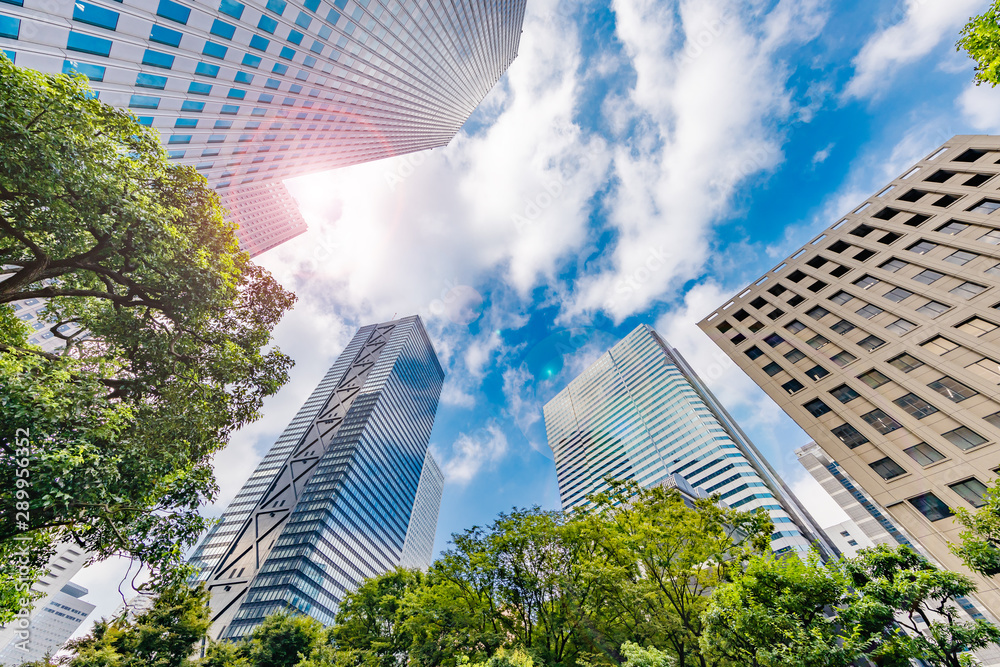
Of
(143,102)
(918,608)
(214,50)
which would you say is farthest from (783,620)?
(214,50)

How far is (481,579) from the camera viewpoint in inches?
686

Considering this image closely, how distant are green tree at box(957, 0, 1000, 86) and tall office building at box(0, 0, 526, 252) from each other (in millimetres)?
33049

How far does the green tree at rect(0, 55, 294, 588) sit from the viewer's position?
25.6ft

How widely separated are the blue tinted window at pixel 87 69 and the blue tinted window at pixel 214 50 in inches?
279

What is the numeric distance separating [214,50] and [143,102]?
19.8 ft

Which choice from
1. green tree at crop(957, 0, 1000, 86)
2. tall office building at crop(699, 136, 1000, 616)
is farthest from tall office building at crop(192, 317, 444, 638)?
green tree at crop(957, 0, 1000, 86)

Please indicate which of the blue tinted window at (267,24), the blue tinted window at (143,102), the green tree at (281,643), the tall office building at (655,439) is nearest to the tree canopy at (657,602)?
the green tree at (281,643)

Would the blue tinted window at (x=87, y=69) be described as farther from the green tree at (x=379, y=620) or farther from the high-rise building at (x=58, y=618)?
the high-rise building at (x=58, y=618)

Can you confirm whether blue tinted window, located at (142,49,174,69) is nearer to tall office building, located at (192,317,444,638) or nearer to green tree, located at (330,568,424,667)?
green tree, located at (330,568,424,667)

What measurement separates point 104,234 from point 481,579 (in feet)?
60.6

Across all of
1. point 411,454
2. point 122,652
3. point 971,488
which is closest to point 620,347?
point 411,454

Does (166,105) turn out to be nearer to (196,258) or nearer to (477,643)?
(196,258)

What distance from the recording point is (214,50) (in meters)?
26.5

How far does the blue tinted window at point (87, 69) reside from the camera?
19328mm
